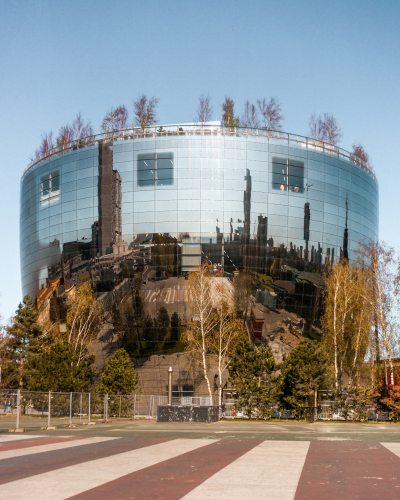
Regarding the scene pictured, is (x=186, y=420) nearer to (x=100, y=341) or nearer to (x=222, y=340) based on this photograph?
(x=222, y=340)

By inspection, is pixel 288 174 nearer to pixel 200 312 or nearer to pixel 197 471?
pixel 200 312

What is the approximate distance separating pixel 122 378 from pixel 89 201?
27.3m

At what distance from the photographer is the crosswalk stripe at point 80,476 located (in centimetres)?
1020

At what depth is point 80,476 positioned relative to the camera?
12305 mm

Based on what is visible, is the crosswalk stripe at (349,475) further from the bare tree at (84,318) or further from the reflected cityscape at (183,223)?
the bare tree at (84,318)

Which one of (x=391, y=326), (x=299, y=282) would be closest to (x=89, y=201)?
(x=299, y=282)

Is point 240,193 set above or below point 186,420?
above

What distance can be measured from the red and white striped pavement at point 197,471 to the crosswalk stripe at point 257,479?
0.7 inches

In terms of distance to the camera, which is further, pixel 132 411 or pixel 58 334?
pixel 58 334

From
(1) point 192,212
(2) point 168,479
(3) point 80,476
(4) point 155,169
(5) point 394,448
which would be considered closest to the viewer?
(2) point 168,479

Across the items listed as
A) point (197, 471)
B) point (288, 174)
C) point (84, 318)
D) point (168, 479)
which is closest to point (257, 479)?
point (197, 471)

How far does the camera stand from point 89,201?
2921 inches

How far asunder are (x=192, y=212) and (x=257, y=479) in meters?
60.0

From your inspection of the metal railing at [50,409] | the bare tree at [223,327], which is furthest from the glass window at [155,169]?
the metal railing at [50,409]
